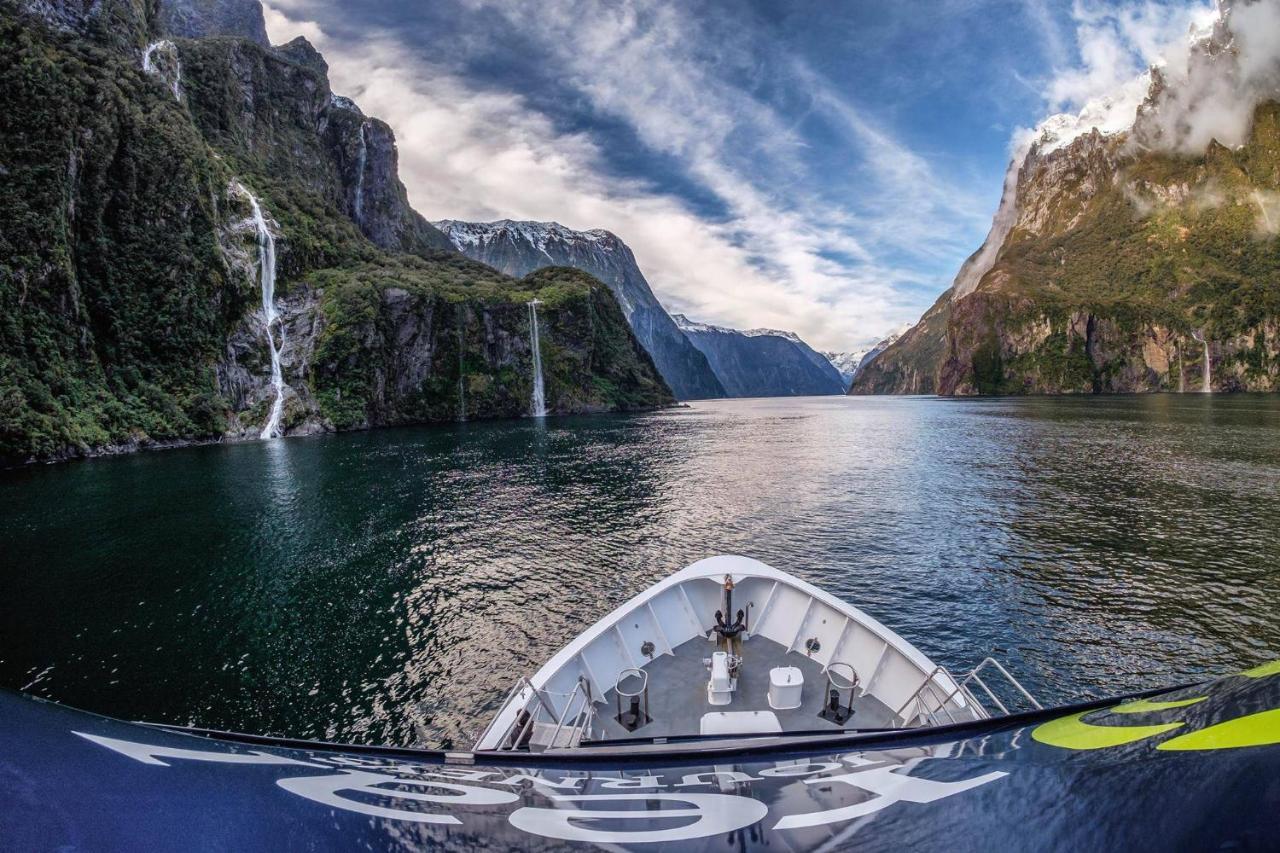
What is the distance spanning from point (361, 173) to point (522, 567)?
21071cm

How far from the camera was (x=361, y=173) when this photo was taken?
625 feet

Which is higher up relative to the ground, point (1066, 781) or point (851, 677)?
point (1066, 781)

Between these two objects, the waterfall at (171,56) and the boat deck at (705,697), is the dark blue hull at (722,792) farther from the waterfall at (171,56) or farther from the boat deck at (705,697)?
the waterfall at (171,56)

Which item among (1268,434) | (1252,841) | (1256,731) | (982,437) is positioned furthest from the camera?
(982,437)

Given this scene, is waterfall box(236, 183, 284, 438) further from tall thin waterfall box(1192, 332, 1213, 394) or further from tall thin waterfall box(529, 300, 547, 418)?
tall thin waterfall box(1192, 332, 1213, 394)

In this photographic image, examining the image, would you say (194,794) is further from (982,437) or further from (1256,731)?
(982,437)

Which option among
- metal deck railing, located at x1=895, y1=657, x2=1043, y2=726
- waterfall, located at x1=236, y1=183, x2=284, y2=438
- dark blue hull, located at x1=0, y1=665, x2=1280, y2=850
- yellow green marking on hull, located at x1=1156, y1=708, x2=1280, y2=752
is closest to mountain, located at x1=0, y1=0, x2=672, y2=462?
waterfall, located at x1=236, y1=183, x2=284, y2=438

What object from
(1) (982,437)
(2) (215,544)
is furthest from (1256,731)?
(1) (982,437)

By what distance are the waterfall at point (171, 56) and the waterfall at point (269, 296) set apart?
31545mm

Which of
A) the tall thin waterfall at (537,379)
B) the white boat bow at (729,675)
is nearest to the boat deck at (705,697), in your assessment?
the white boat bow at (729,675)

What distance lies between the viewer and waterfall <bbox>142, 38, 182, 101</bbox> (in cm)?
11488

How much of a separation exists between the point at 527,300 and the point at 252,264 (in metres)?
61.6

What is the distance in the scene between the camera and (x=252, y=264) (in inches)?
4033

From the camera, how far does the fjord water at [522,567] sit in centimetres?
1609
